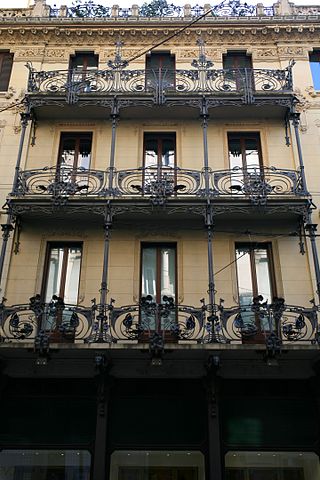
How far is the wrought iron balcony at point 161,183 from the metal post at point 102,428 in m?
4.75

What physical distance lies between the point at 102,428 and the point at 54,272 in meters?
4.50

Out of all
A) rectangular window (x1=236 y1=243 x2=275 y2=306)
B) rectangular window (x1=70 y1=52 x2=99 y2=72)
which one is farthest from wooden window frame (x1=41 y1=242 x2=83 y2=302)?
rectangular window (x1=70 y1=52 x2=99 y2=72)

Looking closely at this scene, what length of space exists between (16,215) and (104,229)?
2468mm

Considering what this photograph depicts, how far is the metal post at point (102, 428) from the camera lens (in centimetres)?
1159

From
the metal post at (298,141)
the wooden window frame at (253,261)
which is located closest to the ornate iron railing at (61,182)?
the wooden window frame at (253,261)

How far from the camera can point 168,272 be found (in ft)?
46.8

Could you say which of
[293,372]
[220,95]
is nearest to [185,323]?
[293,372]

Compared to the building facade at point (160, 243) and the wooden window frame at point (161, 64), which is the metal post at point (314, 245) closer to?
the building facade at point (160, 243)

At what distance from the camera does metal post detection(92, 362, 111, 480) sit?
11.6 m

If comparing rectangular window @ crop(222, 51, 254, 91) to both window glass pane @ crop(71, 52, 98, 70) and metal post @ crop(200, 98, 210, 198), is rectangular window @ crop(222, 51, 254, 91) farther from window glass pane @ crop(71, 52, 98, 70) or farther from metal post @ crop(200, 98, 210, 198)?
window glass pane @ crop(71, 52, 98, 70)

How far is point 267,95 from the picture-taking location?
1567 centimetres

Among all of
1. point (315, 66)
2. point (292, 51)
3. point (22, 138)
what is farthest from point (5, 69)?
point (315, 66)

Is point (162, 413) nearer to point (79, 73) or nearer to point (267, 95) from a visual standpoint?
point (267, 95)

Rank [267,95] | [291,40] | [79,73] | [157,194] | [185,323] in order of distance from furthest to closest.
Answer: [291,40]
[79,73]
[267,95]
[157,194]
[185,323]
